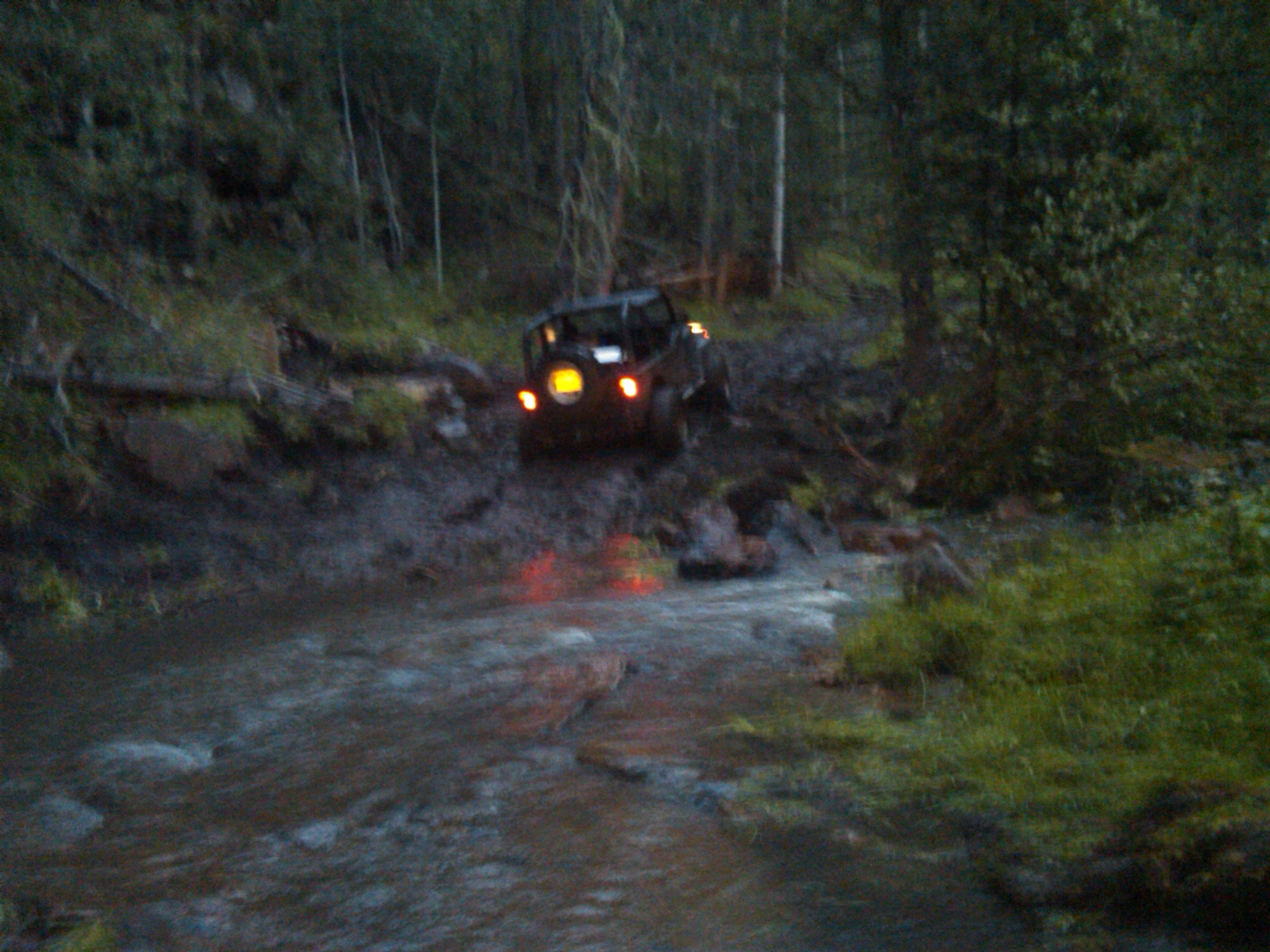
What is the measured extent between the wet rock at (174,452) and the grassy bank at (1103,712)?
7348mm

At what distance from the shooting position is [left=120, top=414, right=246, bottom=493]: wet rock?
11961mm

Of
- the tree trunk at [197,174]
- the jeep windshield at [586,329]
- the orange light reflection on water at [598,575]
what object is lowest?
the orange light reflection on water at [598,575]

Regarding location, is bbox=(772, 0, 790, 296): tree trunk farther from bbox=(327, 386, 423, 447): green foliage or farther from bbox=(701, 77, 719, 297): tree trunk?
bbox=(327, 386, 423, 447): green foliage

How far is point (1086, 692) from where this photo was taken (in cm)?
539

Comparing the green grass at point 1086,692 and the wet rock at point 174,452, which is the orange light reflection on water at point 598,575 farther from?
the wet rock at point 174,452

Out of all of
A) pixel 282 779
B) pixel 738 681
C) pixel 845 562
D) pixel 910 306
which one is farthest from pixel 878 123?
pixel 282 779

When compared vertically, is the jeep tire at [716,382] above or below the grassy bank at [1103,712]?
above

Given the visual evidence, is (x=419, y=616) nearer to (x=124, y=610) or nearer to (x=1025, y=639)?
(x=124, y=610)

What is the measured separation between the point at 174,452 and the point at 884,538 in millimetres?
6564

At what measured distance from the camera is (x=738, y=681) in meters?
6.71

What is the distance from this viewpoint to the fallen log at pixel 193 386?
1138cm

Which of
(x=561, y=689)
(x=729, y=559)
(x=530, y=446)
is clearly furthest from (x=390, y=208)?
(x=561, y=689)

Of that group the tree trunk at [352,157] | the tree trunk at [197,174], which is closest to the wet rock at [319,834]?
the tree trunk at [197,174]

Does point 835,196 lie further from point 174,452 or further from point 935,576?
point 935,576
